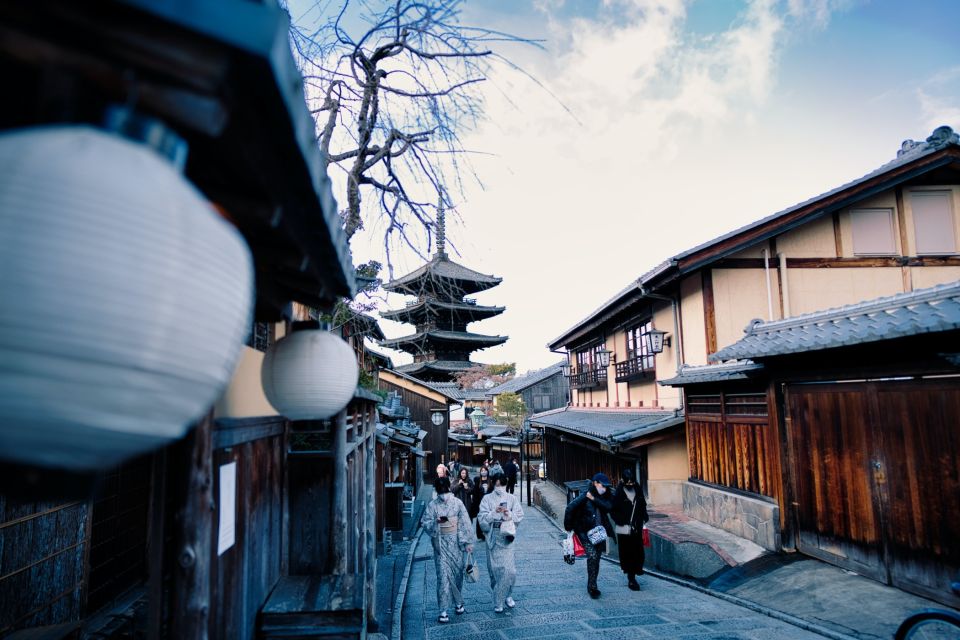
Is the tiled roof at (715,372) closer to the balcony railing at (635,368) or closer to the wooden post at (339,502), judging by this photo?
the balcony railing at (635,368)

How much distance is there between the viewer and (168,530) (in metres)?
2.83

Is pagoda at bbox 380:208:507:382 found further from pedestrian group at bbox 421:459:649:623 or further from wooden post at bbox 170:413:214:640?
wooden post at bbox 170:413:214:640

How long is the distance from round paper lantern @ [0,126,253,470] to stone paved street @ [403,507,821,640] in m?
6.44

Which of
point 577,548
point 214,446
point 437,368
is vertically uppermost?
point 437,368

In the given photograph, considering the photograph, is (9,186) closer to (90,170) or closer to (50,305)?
(90,170)

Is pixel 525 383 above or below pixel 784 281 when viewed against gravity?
below

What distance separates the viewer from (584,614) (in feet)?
23.9

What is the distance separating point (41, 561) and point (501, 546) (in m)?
5.27

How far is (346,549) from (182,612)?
8.86 ft

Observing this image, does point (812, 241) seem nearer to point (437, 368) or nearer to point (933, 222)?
point (933, 222)

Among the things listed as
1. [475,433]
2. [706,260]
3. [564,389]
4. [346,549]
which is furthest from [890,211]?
[564,389]

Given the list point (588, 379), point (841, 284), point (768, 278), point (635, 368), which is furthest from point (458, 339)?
point (841, 284)

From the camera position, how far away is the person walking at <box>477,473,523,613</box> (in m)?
7.85

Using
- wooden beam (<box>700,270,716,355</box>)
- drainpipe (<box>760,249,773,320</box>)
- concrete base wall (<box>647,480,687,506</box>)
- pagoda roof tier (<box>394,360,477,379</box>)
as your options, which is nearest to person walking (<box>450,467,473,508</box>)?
concrete base wall (<box>647,480,687,506</box>)
